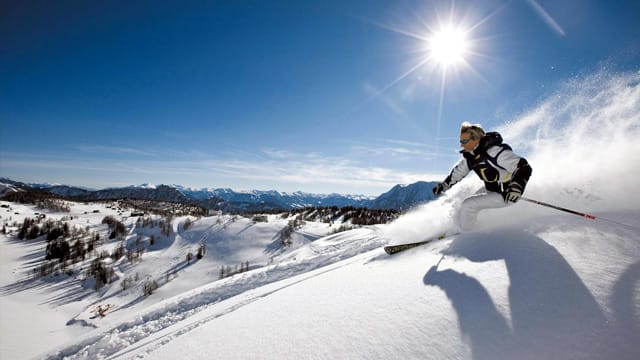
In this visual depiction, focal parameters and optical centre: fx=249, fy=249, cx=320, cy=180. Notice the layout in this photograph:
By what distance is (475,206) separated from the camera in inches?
177

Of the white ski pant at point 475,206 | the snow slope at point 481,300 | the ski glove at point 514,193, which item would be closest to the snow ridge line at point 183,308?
the snow slope at point 481,300

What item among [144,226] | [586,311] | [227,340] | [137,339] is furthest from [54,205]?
[586,311]

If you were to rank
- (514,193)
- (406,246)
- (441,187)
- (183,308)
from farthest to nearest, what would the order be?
(183,308) < (441,187) < (406,246) < (514,193)

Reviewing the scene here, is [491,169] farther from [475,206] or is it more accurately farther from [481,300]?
[481,300]

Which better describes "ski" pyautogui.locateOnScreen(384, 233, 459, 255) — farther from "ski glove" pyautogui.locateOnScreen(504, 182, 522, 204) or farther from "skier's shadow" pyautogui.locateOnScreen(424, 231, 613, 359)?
"skier's shadow" pyautogui.locateOnScreen(424, 231, 613, 359)

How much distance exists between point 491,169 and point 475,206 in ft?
2.32

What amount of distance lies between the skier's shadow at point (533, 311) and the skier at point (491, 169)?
1.19 m

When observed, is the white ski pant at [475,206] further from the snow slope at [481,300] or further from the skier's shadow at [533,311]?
the skier's shadow at [533,311]

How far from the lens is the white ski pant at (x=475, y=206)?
4254 millimetres

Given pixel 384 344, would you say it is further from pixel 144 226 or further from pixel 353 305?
pixel 144 226

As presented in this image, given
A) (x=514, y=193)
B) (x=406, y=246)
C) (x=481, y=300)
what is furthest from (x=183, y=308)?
(x=514, y=193)

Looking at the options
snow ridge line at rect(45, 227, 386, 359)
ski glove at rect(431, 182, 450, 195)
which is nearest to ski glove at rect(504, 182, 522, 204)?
ski glove at rect(431, 182, 450, 195)

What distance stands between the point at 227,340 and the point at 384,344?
1.81m

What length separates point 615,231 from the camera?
10.2 feet
